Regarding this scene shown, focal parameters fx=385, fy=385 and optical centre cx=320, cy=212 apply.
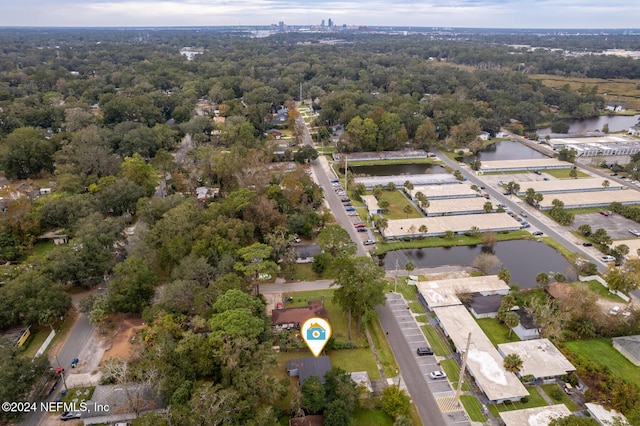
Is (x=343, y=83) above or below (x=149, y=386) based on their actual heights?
above

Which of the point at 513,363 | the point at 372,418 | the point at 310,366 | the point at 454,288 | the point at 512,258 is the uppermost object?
the point at 513,363

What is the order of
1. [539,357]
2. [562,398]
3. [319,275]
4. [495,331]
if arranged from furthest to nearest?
[319,275] → [495,331] → [539,357] → [562,398]

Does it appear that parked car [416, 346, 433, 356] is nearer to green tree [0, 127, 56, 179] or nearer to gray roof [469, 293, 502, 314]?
gray roof [469, 293, 502, 314]

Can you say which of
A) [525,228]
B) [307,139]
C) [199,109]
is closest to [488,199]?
[525,228]

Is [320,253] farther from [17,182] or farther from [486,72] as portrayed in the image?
[486,72]

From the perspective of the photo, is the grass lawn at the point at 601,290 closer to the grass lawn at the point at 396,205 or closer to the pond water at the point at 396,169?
the grass lawn at the point at 396,205

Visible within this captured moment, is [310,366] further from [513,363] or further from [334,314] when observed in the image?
[513,363]

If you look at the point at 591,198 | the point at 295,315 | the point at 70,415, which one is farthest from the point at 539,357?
the point at 591,198
